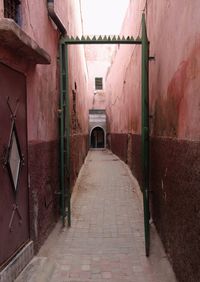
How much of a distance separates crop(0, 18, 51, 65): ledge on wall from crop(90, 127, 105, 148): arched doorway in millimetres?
29620

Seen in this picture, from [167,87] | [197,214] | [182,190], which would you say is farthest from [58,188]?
[197,214]

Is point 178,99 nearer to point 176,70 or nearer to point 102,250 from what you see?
point 176,70

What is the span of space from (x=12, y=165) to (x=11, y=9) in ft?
5.41

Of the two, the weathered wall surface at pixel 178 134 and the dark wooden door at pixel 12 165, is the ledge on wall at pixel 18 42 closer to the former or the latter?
the dark wooden door at pixel 12 165

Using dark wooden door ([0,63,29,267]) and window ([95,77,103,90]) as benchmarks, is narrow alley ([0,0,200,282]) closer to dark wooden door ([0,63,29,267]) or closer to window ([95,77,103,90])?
dark wooden door ([0,63,29,267])

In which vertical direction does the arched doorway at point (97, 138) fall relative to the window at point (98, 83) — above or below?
below

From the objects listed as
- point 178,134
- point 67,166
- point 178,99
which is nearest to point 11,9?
point 178,99

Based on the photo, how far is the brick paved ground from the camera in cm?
410

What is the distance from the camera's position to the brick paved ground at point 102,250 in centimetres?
410

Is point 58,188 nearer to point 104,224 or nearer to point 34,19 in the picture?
point 104,224

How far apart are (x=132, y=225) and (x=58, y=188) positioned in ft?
4.76

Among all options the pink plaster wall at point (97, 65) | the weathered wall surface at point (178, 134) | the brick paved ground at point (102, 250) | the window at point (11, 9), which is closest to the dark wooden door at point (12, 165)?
the brick paved ground at point (102, 250)

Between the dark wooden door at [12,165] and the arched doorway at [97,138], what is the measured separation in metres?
29.6

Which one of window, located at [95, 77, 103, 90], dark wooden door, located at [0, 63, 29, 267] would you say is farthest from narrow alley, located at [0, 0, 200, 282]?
window, located at [95, 77, 103, 90]
